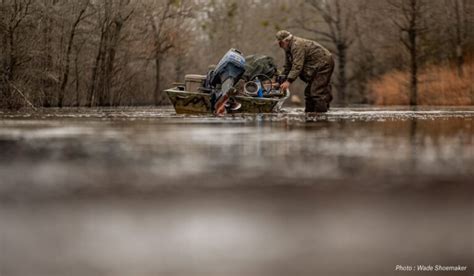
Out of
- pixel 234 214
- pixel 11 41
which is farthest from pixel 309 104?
pixel 234 214

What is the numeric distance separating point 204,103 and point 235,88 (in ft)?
2.24

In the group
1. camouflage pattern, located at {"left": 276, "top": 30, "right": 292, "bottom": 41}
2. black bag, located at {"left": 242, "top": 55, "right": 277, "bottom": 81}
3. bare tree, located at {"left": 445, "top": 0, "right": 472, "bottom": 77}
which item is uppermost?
bare tree, located at {"left": 445, "top": 0, "right": 472, "bottom": 77}

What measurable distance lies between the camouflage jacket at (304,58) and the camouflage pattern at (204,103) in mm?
696

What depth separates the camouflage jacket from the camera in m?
15.8

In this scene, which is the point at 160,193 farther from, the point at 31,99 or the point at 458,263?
the point at 31,99

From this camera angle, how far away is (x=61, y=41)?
28.0m

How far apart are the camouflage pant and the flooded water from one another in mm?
11159

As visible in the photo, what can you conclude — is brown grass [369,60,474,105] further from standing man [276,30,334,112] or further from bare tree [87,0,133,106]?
standing man [276,30,334,112]

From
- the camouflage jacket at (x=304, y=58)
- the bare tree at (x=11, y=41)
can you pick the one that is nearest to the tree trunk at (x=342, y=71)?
the bare tree at (x=11, y=41)

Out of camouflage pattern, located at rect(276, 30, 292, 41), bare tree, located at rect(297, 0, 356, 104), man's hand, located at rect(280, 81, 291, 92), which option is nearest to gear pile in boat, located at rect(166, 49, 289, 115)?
man's hand, located at rect(280, 81, 291, 92)

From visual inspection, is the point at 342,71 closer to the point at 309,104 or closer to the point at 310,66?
the point at 309,104

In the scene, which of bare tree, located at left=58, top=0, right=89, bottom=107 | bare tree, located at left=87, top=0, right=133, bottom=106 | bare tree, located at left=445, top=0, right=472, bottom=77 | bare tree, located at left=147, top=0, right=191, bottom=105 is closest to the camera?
bare tree, located at left=58, top=0, right=89, bottom=107

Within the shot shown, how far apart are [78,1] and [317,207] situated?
2708 centimetres

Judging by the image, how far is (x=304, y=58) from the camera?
634 inches
